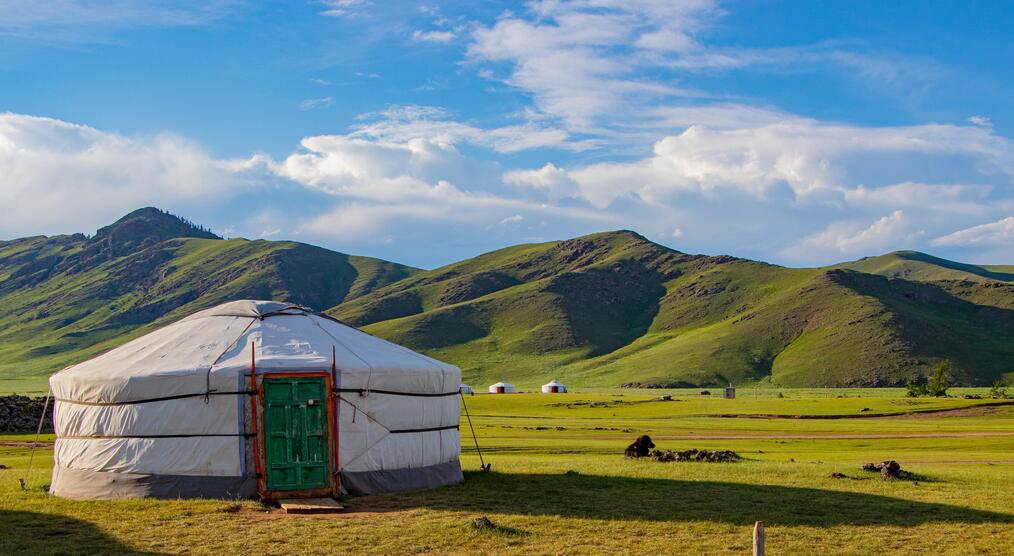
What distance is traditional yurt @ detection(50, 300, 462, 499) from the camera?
49.8 feet

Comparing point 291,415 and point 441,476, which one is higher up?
point 291,415

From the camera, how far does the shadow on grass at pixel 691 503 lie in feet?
44.9

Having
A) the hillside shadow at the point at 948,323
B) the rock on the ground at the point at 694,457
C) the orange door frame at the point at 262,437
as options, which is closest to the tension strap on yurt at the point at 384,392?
the orange door frame at the point at 262,437

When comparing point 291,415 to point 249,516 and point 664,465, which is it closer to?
point 249,516

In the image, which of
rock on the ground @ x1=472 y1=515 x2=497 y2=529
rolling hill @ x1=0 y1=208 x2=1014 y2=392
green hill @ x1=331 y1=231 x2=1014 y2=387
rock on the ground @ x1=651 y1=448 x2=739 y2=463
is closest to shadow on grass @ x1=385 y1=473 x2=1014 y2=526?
rock on the ground @ x1=472 y1=515 x2=497 y2=529

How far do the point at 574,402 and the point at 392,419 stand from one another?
51.3m

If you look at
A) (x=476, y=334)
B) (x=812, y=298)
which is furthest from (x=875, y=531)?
(x=476, y=334)

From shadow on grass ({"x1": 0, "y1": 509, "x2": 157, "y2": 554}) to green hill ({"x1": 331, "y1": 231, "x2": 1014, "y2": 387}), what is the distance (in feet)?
352

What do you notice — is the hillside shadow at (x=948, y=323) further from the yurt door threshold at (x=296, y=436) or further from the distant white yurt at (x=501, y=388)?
the yurt door threshold at (x=296, y=436)

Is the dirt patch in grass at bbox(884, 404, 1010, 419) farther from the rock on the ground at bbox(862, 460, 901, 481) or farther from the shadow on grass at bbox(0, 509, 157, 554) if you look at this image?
the shadow on grass at bbox(0, 509, 157, 554)

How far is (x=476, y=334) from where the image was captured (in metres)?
164

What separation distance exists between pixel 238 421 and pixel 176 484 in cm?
138

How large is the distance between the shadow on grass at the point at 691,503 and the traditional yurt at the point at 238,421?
1122 mm

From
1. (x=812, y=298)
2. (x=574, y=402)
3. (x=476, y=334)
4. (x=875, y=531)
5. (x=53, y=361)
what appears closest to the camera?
(x=875, y=531)
